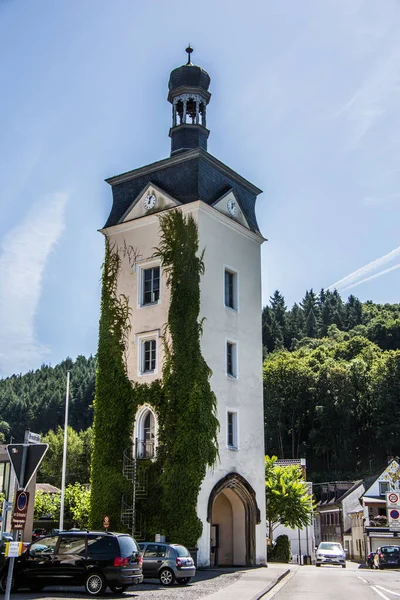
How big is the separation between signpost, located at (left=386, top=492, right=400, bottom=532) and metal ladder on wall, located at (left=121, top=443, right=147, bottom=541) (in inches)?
452

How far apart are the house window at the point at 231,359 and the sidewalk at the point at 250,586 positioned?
9.64 metres

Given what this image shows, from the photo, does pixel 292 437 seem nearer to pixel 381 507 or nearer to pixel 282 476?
pixel 381 507

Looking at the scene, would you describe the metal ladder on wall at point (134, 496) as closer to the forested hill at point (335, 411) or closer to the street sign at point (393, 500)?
the street sign at point (393, 500)

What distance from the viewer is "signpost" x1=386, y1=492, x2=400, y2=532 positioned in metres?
26.6

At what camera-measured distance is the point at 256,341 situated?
38.9 metres

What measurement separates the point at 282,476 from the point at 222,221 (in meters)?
19.0

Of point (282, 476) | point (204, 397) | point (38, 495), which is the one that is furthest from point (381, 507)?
point (204, 397)

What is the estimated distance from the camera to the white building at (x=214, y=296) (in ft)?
116

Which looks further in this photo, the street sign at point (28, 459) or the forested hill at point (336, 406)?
the forested hill at point (336, 406)

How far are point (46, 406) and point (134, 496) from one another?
121362 millimetres

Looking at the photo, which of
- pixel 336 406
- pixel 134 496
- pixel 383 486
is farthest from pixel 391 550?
pixel 336 406

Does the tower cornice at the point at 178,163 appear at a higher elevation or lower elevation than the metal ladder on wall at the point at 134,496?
higher

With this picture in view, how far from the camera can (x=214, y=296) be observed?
36281mm

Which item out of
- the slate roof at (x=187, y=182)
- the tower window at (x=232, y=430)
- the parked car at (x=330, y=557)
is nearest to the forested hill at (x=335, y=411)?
the parked car at (x=330, y=557)
